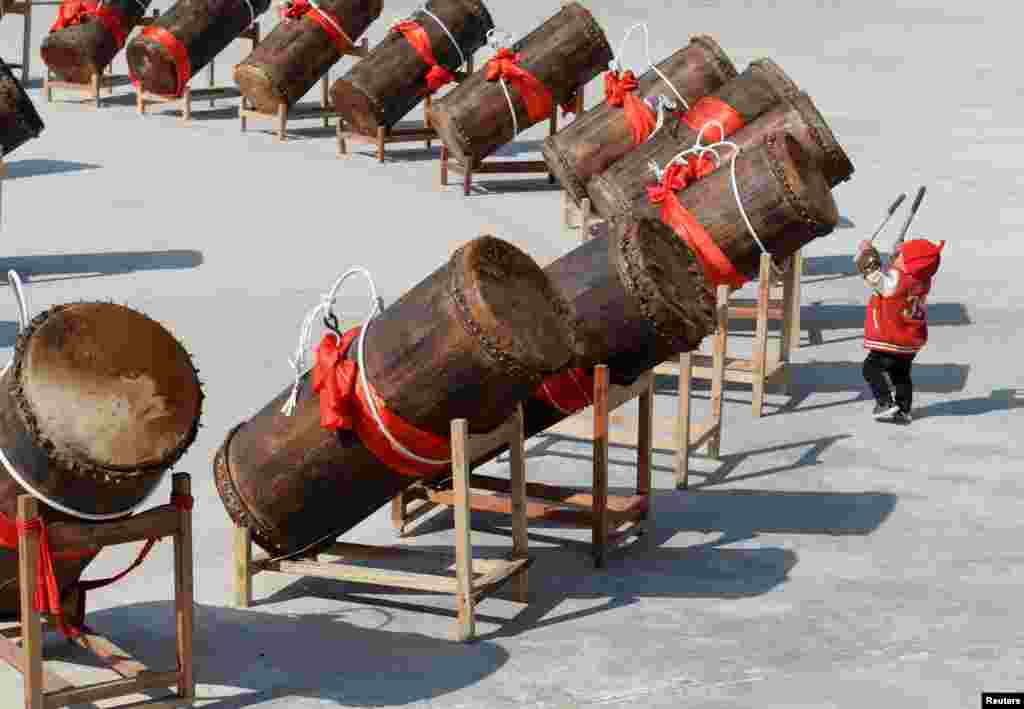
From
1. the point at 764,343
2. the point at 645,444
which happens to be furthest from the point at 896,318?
the point at 645,444

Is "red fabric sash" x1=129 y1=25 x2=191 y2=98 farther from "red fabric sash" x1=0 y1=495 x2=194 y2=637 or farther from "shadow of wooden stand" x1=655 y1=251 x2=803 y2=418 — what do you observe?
"red fabric sash" x1=0 y1=495 x2=194 y2=637

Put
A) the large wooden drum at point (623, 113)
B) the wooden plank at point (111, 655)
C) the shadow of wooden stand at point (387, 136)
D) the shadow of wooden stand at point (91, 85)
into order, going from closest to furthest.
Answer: the wooden plank at point (111, 655)
the large wooden drum at point (623, 113)
the shadow of wooden stand at point (387, 136)
the shadow of wooden stand at point (91, 85)

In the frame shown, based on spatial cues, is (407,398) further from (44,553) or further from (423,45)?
(423,45)

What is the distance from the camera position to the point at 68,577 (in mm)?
7223

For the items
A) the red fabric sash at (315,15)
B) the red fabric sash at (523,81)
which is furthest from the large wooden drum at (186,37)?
the red fabric sash at (523,81)

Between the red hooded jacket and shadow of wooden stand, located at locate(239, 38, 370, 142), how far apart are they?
8.22 m

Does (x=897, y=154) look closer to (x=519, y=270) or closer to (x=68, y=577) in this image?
(x=519, y=270)

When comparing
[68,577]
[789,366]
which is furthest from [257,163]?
[68,577]

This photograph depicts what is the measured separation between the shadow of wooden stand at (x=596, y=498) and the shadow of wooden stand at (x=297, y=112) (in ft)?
30.1

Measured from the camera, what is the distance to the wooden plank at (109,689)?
680 cm

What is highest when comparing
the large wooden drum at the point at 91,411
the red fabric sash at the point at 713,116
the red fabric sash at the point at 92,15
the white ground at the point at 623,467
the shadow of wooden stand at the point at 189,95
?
the red fabric sash at the point at 92,15

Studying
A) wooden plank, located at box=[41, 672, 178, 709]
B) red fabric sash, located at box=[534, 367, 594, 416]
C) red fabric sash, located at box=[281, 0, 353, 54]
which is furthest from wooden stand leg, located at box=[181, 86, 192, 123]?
wooden plank, located at box=[41, 672, 178, 709]

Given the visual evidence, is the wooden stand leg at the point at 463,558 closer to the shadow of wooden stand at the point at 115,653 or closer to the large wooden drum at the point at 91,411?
the shadow of wooden stand at the point at 115,653

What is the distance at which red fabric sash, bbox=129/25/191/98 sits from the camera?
61.1 feet
